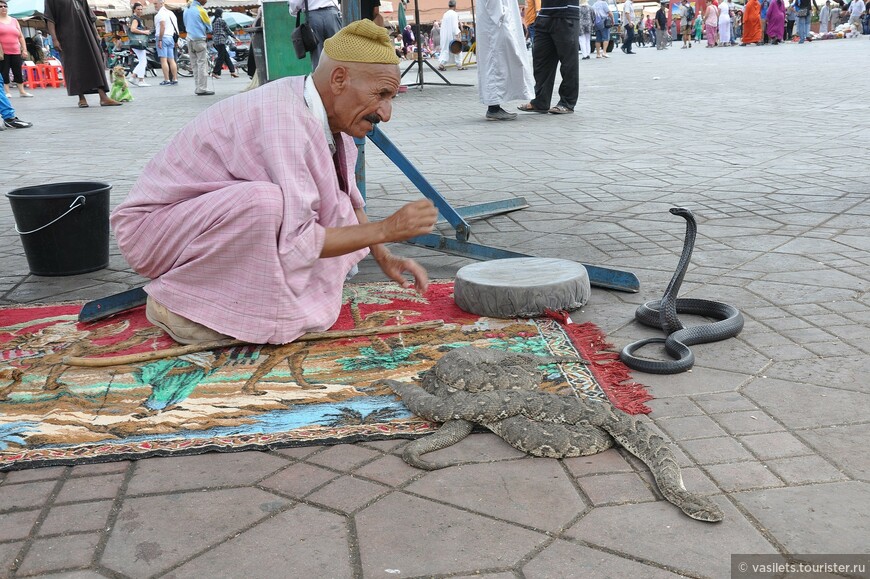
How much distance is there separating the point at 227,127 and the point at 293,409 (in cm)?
111

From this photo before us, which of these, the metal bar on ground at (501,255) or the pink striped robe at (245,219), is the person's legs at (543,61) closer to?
the metal bar on ground at (501,255)

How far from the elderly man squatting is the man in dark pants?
741cm

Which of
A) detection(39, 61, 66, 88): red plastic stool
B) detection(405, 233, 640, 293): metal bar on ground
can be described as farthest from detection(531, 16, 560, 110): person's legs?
detection(39, 61, 66, 88): red plastic stool

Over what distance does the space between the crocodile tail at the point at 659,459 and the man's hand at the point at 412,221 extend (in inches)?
33.5

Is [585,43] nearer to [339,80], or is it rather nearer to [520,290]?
[520,290]

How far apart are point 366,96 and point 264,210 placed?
1.83 ft

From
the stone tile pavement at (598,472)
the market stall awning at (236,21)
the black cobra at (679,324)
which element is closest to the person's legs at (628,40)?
the market stall awning at (236,21)

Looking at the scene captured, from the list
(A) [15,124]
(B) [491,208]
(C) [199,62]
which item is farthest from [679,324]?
(C) [199,62]

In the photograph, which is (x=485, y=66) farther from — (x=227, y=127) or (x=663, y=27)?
(x=663, y=27)

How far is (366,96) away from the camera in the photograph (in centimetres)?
320

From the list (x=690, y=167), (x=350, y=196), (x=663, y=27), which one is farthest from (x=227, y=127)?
(x=663, y=27)

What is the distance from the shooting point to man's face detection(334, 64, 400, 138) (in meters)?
3.16

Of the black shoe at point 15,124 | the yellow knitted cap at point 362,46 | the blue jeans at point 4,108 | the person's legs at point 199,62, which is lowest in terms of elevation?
the black shoe at point 15,124

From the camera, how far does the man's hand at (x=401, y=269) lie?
130 inches
